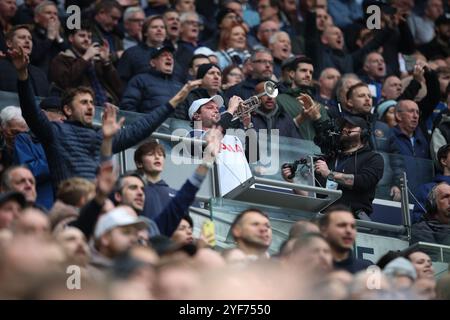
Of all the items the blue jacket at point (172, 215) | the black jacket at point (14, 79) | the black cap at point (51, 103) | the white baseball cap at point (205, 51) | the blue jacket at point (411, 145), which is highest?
the white baseball cap at point (205, 51)

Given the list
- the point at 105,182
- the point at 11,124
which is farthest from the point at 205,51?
the point at 105,182

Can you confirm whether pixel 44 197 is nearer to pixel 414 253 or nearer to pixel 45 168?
pixel 45 168

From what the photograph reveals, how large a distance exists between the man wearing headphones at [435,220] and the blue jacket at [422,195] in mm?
81

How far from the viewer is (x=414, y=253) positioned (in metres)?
17.1

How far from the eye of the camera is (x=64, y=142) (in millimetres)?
16812

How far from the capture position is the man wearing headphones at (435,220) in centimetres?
1845

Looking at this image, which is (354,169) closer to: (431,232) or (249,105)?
(431,232)

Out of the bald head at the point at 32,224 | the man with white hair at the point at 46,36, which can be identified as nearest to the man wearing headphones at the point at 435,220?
the man with white hair at the point at 46,36

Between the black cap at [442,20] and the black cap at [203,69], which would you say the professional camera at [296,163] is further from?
the black cap at [442,20]

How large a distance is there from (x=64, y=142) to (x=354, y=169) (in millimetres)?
3264

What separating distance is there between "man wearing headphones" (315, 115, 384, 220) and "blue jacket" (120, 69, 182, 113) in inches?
77.7

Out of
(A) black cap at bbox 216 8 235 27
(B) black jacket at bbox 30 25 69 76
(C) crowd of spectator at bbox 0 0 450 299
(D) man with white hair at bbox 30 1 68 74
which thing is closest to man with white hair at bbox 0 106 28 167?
(C) crowd of spectator at bbox 0 0 450 299

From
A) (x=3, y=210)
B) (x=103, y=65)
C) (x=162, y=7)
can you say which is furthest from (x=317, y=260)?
(x=162, y=7)
